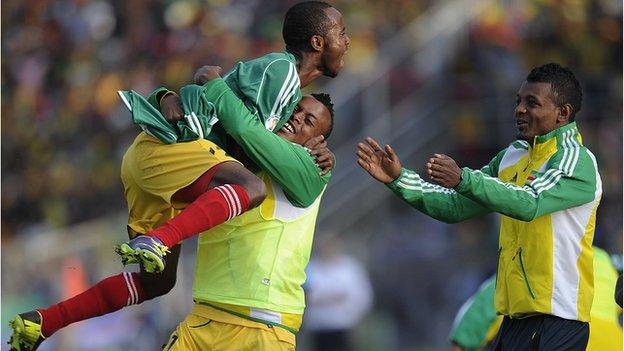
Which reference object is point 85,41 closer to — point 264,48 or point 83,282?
point 264,48

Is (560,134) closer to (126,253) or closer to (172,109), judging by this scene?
(172,109)

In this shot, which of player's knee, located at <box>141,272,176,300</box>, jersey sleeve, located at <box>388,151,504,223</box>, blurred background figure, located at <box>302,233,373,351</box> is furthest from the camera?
blurred background figure, located at <box>302,233,373,351</box>

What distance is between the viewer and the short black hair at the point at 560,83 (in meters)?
6.30

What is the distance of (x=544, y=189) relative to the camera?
603 cm

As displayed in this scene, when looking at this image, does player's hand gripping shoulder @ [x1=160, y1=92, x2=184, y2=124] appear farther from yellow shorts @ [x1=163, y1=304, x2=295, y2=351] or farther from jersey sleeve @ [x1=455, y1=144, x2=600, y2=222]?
jersey sleeve @ [x1=455, y1=144, x2=600, y2=222]

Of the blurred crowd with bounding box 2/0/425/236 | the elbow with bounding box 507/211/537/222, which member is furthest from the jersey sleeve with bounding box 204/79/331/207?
the blurred crowd with bounding box 2/0/425/236

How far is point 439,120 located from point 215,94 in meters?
9.59

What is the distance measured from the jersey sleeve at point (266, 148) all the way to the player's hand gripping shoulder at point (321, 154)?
7 centimetres

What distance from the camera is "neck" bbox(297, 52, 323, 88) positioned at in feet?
20.6

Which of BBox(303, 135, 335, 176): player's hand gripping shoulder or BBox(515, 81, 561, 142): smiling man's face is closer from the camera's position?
BBox(303, 135, 335, 176): player's hand gripping shoulder

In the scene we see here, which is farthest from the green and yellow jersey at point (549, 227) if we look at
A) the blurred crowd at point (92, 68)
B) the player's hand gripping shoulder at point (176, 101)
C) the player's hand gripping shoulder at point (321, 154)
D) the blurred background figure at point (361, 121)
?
the blurred crowd at point (92, 68)

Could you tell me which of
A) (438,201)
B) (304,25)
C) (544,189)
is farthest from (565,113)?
(304,25)

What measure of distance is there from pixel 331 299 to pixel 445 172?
7.76 m

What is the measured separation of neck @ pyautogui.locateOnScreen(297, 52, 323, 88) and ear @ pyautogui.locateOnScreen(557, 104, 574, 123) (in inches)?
46.3
